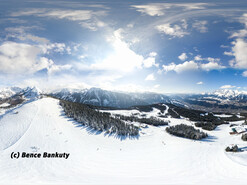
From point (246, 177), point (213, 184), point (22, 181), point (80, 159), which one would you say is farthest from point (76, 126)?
point (246, 177)

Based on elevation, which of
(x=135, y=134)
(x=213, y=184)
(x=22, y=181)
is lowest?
(x=135, y=134)

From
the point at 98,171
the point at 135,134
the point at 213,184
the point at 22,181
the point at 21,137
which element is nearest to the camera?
the point at 22,181

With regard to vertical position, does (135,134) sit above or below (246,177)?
below

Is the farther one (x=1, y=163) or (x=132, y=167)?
(x=132, y=167)

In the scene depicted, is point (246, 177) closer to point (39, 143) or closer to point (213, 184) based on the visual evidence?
point (213, 184)

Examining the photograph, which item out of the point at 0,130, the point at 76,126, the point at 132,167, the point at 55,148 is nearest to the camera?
the point at 132,167

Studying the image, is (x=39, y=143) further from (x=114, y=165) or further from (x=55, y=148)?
(x=114, y=165)

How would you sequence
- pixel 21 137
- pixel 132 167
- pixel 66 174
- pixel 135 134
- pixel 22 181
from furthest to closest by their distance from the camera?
1. pixel 135 134
2. pixel 21 137
3. pixel 132 167
4. pixel 66 174
5. pixel 22 181

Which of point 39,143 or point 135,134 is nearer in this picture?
point 39,143

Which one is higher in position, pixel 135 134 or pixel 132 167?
pixel 132 167
